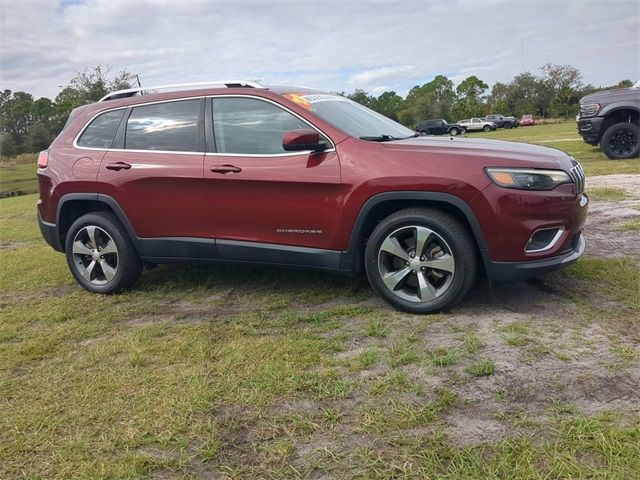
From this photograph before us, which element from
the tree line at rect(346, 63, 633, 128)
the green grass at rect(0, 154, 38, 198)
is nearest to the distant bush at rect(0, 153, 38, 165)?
the green grass at rect(0, 154, 38, 198)

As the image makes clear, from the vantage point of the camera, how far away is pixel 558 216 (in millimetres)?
3561

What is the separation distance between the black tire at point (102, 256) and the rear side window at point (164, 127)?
0.74m

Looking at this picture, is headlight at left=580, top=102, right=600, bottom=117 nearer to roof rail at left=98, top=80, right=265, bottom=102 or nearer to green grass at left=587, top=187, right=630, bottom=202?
green grass at left=587, top=187, right=630, bottom=202

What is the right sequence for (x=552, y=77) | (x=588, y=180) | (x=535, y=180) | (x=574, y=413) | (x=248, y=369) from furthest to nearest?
(x=552, y=77) → (x=588, y=180) → (x=535, y=180) → (x=248, y=369) → (x=574, y=413)

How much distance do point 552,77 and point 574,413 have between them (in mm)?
79650

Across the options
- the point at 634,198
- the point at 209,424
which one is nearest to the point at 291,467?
the point at 209,424

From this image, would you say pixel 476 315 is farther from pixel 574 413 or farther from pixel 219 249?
pixel 219 249

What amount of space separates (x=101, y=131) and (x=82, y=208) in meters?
0.74

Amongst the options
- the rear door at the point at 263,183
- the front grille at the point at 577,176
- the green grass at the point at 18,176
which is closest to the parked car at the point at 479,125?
the green grass at the point at 18,176

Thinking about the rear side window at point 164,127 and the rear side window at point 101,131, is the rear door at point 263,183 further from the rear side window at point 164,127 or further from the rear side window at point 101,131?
the rear side window at point 101,131

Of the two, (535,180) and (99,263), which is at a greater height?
(535,180)

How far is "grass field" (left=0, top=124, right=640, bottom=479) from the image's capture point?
226 cm

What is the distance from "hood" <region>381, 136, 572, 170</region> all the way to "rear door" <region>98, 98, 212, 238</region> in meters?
1.58

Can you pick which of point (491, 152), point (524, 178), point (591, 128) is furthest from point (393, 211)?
point (591, 128)
